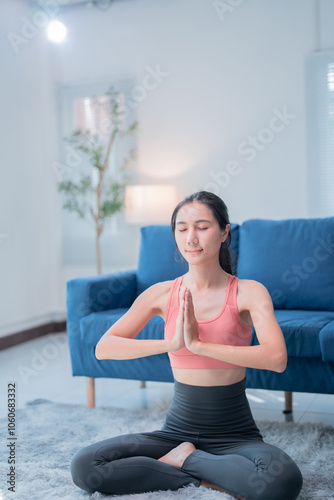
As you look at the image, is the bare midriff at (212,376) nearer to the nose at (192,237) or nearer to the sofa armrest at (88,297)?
the nose at (192,237)

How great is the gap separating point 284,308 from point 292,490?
1.47 m

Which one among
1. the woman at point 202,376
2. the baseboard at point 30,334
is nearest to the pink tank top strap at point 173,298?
the woman at point 202,376

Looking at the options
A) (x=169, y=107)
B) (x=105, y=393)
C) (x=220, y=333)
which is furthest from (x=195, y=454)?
(x=169, y=107)

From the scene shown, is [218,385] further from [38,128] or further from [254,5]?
[38,128]

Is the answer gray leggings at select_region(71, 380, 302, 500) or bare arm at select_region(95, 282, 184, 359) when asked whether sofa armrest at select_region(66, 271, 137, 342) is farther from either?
gray leggings at select_region(71, 380, 302, 500)

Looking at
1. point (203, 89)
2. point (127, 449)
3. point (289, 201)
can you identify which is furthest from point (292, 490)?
point (203, 89)

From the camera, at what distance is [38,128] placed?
5.24 meters

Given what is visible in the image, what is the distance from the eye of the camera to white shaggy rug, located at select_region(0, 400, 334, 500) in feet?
6.34

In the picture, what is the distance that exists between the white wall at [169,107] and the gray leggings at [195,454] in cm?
288

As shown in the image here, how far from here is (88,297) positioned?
120 inches

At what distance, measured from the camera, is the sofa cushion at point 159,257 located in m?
3.26

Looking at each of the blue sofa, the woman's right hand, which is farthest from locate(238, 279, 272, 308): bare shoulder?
the blue sofa

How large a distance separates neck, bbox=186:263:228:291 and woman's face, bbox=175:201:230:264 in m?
0.05

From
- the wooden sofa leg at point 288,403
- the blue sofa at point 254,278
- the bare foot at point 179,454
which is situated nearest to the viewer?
the bare foot at point 179,454
